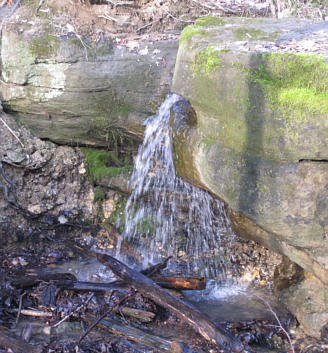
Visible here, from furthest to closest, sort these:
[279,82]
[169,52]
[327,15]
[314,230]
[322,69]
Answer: [327,15] < [169,52] < [314,230] < [279,82] < [322,69]

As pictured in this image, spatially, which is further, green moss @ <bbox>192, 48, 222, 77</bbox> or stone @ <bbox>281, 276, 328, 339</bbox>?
stone @ <bbox>281, 276, 328, 339</bbox>

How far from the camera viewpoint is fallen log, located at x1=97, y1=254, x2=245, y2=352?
3.59 meters

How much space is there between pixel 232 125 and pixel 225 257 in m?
2.67

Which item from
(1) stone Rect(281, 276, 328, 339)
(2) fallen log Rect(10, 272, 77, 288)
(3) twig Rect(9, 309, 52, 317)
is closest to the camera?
(3) twig Rect(9, 309, 52, 317)

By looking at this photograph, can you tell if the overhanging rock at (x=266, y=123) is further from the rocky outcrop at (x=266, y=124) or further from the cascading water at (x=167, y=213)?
the cascading water at (x=167, y=213)

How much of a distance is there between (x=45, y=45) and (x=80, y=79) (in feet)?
2.36

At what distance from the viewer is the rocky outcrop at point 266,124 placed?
3.35 m

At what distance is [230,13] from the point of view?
6.02m

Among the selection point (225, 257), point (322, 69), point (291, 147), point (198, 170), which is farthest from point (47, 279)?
point (322, 69)

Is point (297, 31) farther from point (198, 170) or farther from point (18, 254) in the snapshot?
point (18, 254)

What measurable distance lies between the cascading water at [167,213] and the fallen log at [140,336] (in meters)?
1.92

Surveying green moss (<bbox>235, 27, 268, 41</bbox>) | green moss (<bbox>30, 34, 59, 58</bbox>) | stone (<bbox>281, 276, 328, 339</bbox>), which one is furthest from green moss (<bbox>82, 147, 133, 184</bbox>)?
stone (<bbox>281, 276, 328, 339</bbox>)

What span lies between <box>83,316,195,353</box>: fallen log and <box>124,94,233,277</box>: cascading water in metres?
1.92

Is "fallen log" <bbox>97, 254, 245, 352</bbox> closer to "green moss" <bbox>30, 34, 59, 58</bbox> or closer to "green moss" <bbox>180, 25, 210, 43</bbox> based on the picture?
"green moss" <bbox>180, 25, 210, 43</bbox>
